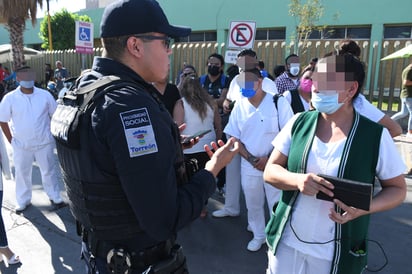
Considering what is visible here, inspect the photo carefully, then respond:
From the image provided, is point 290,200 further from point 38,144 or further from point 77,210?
point 38,144

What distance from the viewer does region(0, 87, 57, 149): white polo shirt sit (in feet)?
14.3

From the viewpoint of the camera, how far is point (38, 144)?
14.8ft

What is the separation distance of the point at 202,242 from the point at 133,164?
2.85 meters

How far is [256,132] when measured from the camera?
11.8 ft

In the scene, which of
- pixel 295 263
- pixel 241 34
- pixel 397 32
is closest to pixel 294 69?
pixel 241 34

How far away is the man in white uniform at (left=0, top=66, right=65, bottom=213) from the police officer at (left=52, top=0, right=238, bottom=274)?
125 inches

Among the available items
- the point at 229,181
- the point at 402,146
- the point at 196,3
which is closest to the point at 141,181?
the point at 229,181

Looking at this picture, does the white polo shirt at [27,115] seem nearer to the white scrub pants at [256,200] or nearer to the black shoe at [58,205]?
the black shoe at [58,205]

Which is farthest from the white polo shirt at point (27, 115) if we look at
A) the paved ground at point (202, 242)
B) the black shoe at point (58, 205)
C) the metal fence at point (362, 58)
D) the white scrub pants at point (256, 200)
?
the metal fence at point (362, 58)

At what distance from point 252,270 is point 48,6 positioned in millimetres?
19912

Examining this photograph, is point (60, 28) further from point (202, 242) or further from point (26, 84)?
point (202, 242)

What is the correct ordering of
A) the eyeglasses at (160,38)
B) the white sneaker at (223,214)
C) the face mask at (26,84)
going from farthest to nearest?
the white sneaker at (223,214) → the face mask at (26,84) → the eyeglasses at (160,38)

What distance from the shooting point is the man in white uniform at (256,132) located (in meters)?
3.55

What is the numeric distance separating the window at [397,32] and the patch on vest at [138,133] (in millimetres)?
16011
